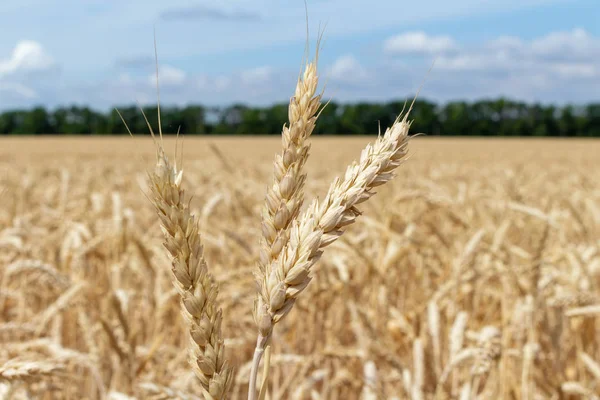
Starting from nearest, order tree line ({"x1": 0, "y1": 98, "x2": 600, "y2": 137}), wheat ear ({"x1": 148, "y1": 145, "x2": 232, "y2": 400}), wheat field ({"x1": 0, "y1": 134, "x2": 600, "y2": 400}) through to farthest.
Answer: wheat ear ({"x1": 148, "y1": 145, "x2": 232, "y2": 400}) → wheat field ({"x1": 0, "y1": 134, "x2": 600, "y2": 400}) → tree line ({"x1": 0, "y1": 98, "x2": 600, "y2": 137})

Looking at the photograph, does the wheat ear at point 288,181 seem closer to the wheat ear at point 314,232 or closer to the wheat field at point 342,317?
the wheat ear at point 314,232

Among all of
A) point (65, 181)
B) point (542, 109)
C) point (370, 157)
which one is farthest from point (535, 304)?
point (542, 109)

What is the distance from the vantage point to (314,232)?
53 cm

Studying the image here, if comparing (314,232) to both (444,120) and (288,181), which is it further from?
(444,120)

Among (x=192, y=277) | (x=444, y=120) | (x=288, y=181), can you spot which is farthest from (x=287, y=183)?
(x=444, y=120)

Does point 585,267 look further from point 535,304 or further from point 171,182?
point 171,182

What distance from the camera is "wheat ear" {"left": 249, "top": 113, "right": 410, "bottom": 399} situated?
527 millimetres

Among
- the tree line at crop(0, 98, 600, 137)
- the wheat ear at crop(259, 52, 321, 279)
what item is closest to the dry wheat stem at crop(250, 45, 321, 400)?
the wheat ear at crop(259, 52, 321, 279)

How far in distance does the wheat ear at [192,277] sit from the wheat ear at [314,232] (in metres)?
0.04

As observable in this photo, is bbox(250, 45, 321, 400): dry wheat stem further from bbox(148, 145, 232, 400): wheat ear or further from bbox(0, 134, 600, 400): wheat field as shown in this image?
bbox(0, 134, 600, 400): wheat field

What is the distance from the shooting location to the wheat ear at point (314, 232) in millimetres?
527

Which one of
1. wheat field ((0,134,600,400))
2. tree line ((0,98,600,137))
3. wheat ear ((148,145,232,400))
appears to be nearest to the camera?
wheat ear ((148,145,232,400))

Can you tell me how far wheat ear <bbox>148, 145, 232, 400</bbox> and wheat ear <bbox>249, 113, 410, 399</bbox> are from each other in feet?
0.11

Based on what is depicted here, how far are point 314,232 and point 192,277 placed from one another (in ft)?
0.36
